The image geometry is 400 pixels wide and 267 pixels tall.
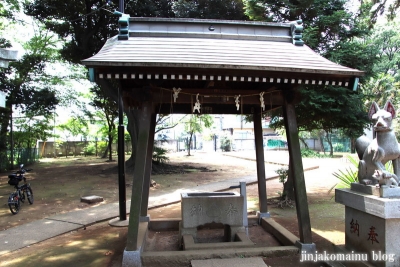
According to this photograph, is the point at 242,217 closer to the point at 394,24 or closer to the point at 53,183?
the point at 53,183

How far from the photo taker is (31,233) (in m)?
7.00

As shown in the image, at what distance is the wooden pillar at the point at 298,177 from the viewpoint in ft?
16.8

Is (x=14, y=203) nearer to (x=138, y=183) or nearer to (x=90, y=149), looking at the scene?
(x=138, y=183)

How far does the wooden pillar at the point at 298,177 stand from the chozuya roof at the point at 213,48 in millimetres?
908

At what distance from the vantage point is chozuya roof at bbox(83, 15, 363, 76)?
4543 mm

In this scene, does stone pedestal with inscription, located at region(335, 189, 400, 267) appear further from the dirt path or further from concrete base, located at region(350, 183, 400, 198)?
the dirt path

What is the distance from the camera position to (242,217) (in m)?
5.79

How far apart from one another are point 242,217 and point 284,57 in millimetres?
3146

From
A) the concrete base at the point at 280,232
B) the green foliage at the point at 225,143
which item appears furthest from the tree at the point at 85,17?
the green foliage at the point at 225,143

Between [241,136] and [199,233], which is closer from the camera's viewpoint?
[199,233]

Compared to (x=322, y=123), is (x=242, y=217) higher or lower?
lower

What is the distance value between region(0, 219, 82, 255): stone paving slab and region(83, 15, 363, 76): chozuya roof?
444cm

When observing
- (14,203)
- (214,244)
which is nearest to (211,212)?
(214,244)

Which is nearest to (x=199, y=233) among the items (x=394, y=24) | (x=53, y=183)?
(x=53, y=183)
